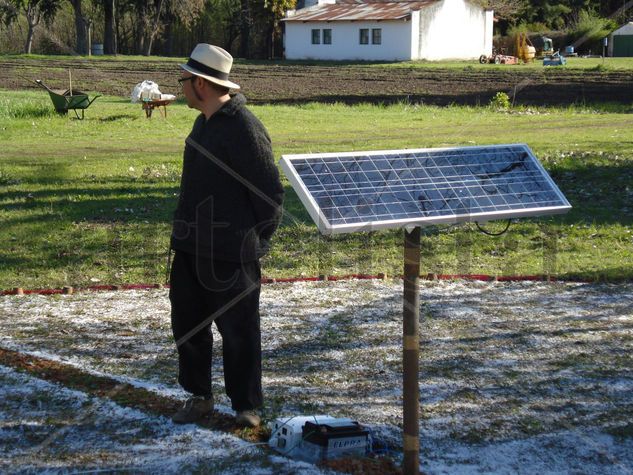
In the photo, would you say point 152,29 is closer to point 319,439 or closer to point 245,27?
point 245,27

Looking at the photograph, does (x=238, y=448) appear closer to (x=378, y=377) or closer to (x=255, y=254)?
(x=255, y=254)

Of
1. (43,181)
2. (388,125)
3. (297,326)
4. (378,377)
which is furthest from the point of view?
(388,125)

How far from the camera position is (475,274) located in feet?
30.5

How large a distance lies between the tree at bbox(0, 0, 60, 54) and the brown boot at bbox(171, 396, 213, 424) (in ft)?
202

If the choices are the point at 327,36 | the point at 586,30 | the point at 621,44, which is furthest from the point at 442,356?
the point at 621,44

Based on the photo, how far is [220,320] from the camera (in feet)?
16.8

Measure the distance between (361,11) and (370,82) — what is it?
2625 cm

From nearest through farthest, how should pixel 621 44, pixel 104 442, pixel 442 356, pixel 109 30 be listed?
pixel 104 442
pixel 442 356
pixel 109 30
pixel 621 44

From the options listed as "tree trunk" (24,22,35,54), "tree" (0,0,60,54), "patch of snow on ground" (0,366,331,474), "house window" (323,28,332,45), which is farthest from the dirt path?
"patch of snow on ground" (0,366,331,474)

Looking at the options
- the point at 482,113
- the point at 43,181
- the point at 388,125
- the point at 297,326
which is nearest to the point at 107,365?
the point at 297,326

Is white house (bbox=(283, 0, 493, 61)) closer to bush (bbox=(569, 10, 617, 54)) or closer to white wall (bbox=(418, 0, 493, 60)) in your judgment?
white wall (bbox=(418, 0, 493, 60))

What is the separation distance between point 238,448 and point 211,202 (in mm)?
1238

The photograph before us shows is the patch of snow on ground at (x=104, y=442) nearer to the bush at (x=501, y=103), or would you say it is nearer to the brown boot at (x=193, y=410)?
the brown boot at (x=193, y=410)

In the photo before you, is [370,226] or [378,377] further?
[378,377]
